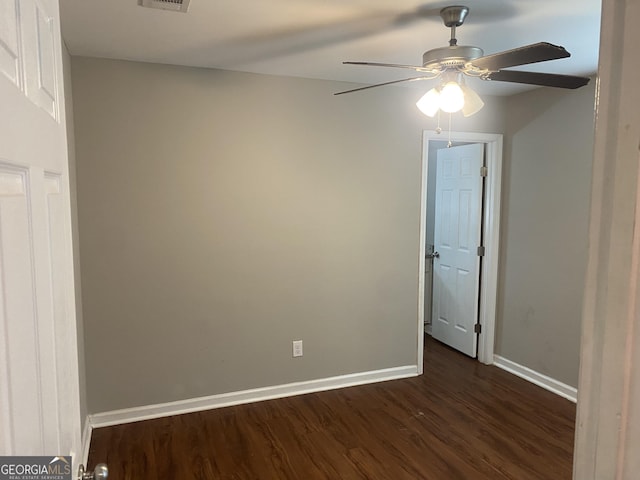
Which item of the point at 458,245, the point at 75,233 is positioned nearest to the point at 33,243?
the point at 75,233

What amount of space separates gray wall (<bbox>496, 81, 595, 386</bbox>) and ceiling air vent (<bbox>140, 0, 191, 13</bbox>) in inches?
114

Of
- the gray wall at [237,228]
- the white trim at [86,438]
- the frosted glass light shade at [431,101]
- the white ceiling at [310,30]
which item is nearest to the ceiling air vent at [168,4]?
the white ceiling at [310,30]

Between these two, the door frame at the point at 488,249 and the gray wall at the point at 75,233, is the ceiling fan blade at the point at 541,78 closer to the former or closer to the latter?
the door frame at the point at 488,249

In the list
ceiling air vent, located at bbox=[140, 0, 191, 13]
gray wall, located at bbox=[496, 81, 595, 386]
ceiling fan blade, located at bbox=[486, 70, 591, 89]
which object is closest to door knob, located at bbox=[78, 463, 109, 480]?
ceiling air vent, located at bbox=[140, 0, 191, 13]

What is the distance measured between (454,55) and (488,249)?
2517 mm

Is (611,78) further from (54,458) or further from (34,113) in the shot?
(54,458)

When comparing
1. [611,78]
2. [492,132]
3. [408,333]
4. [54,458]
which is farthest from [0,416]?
[492,132]

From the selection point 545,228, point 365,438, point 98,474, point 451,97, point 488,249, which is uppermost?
point 451,97

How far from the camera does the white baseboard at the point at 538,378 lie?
3547mm

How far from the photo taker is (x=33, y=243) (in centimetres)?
75

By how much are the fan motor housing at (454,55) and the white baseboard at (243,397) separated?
2.61 meters

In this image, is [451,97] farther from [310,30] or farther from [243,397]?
[243,397]

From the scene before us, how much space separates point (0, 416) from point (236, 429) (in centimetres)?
271

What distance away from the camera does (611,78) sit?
51 cm
